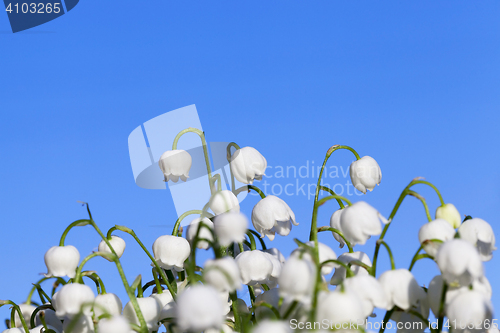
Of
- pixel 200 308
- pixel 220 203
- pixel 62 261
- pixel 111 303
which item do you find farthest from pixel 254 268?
pixel 200 308

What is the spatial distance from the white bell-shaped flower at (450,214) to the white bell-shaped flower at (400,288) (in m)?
0.19

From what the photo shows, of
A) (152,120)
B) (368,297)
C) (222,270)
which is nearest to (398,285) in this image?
(368,297)

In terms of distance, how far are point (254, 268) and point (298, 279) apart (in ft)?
1.74

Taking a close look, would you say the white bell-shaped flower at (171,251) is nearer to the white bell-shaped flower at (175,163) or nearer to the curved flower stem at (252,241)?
the curved flower stem at (252,241)

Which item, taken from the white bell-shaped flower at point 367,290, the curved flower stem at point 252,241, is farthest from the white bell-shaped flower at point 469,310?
the curved flower stem at point 252,241

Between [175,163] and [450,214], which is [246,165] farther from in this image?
[450,214]

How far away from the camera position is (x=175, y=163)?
5.21 ft

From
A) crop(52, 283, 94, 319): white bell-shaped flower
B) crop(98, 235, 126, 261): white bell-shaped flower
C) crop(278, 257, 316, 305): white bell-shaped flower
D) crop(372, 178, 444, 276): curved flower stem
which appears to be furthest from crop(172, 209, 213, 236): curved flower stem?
crop(278, 257, 316, 305): white bell-shaped flower

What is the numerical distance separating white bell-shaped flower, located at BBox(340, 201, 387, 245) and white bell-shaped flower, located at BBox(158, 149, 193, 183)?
0.66m

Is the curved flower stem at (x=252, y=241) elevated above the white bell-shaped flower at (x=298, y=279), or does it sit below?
below

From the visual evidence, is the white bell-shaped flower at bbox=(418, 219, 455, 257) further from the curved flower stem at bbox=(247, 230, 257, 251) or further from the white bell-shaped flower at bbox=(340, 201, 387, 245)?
the curved flower stem at bbox=(247, 230, 257, 251)

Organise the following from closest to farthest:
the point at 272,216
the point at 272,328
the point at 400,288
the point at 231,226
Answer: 1. the point at 272,328
2. the point at 231,226
3. the point at 400,288
4. the point at 272,216

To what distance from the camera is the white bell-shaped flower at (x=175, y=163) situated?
159 centimetres

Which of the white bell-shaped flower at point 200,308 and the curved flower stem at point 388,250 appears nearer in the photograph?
the white bell-shaped flower at point 200,308
